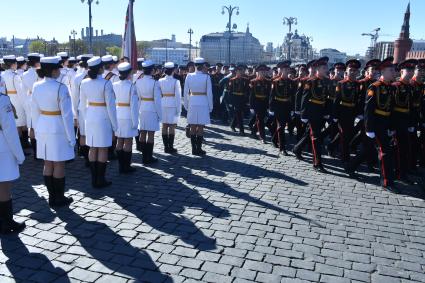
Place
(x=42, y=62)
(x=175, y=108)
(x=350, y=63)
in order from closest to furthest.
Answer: (x=42, y=62), (x=350, y=63), (x=175, y=108)

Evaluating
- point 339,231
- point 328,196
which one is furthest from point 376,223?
point 328,196

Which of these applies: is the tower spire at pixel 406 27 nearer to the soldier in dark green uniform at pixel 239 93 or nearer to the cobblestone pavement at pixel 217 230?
the soldier in dark green uniform at pixel 239 93

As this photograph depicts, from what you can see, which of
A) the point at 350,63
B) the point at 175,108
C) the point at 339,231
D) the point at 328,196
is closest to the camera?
the point at 339,231

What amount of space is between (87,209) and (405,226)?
4.71 meters

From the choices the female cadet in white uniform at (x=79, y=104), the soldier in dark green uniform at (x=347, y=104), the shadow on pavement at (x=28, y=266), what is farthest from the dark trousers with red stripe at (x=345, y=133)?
the shadow on pavement at (x=28, y=266)

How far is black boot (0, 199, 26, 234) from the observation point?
495 cm

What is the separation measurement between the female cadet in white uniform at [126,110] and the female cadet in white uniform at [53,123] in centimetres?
178

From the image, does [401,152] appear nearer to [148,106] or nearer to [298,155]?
[298,155]

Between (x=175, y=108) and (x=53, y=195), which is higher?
(x=175, y=108)

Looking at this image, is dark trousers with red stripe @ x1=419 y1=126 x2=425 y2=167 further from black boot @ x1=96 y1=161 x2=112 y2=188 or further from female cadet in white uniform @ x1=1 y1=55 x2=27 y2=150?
female cadet in white uniform @ x1=1 y1=55 x2=27 y2=150

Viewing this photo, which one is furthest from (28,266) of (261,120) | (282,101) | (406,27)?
(406,27)

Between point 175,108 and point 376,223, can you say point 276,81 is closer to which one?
point 175,108

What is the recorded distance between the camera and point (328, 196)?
22.0 ft

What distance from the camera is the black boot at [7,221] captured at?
495 centimetres
